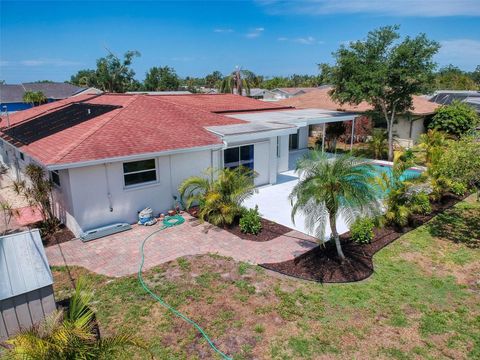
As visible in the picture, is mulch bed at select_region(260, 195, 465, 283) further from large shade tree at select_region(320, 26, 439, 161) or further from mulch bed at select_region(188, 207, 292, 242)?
large shade tree at select_region(320, 26, 439, 161)

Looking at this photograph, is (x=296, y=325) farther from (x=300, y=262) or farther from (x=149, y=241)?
(x=149, y=241)

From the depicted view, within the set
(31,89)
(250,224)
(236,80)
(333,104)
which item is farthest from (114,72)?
(250,224)

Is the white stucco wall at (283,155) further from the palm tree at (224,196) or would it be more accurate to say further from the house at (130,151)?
the palm tree at (224,196)

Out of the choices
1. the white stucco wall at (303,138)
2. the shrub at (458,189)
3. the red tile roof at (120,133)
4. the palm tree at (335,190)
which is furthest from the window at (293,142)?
the palm tree at (335,190)

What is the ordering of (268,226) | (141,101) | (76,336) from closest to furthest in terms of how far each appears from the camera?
(76,336)
(268,226)
(141,101)

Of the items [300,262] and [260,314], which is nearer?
[260,314]

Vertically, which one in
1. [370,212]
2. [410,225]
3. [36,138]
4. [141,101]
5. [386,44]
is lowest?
[410,225]

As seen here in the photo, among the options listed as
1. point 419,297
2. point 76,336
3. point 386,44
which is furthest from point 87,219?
point 386,44
